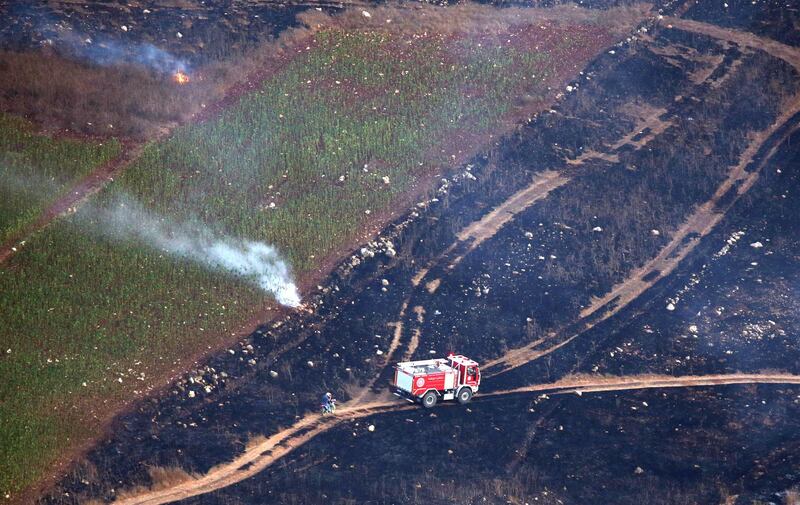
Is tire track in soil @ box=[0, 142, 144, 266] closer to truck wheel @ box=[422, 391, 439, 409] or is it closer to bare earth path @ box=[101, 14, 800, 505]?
bare earth path @ box=[101, 14, 800, 505]

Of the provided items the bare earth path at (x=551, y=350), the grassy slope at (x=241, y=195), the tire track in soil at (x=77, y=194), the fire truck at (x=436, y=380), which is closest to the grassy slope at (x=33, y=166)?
the tire track in soil at (x=77, y=194)

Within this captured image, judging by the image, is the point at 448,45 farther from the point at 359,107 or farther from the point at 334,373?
the point at 334,373

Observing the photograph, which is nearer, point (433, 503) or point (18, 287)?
point (433, 503)

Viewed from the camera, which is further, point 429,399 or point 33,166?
point 33,166

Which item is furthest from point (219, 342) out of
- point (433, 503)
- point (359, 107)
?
point (359, 107)

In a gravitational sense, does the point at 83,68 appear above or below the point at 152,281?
above

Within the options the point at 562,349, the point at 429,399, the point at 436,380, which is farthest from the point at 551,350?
the point at 429,399

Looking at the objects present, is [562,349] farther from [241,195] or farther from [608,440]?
[241,195]
